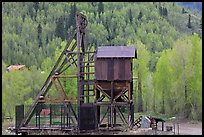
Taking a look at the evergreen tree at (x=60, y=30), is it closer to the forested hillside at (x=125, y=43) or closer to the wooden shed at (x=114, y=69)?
the forested hillside at (x=125, y=43)

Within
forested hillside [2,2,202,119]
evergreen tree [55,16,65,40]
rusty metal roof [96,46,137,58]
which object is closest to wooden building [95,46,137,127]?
rusty metal roof [96,46,137,58]

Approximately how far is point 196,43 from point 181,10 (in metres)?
123

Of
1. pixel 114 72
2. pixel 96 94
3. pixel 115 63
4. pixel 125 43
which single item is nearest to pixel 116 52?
pixel 115 63

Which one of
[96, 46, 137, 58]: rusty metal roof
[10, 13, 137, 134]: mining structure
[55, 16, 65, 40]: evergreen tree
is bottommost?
[10, 13, 137, 134]: mining structure

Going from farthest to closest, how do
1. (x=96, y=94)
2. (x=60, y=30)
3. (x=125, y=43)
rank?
(x=60, y=30), (x=125, y=43), (x=96, y=94)

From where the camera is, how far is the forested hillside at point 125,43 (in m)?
37.0

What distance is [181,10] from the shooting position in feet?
508

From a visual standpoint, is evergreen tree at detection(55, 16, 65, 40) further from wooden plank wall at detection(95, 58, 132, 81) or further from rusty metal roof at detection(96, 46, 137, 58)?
wooden plank wall at detection(95, 58, 132, 81)

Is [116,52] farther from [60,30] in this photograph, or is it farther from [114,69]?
[60,30]

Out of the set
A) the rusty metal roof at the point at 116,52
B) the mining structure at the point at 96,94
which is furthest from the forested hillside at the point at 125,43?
the rusty metal roof at the point at 116,52

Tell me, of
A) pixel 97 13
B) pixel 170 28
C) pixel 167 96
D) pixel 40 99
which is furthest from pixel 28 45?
pixel 40 99

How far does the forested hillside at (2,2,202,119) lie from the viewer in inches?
1457

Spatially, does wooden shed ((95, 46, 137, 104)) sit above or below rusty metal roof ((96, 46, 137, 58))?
below

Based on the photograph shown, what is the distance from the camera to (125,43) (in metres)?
95.3
